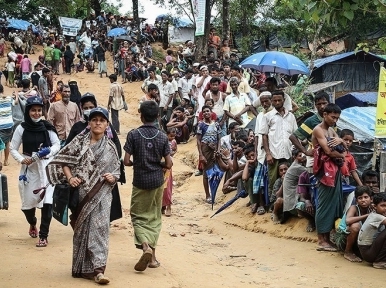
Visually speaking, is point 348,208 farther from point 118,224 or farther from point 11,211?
point 11,211

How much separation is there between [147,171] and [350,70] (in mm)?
18525

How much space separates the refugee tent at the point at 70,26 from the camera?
3466 centimetres

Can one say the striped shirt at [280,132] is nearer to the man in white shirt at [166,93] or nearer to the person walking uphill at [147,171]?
the person walking uphill at [147,171]

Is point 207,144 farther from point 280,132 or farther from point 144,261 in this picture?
point 144,261

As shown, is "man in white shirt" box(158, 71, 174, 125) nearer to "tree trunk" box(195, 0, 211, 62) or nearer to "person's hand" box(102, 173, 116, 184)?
"tree trunk" box(195, 0, 211, 62)

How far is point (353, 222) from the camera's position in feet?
24.8

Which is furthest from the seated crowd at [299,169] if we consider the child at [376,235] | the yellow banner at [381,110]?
the yellow banner at [381,110]

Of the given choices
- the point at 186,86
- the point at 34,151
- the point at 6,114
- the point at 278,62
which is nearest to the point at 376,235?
the point at 34,151

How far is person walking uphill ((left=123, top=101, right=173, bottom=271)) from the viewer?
660 centimetres

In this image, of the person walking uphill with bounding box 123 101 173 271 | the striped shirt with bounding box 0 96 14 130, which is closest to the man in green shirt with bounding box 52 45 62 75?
the striped shirt with bounding box 0 96 14 130

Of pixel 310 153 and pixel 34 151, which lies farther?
pixel 310 153

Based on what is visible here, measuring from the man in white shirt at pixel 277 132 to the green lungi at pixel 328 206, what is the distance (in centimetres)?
146

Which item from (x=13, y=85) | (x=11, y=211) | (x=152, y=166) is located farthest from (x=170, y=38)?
(x=152, y=166)

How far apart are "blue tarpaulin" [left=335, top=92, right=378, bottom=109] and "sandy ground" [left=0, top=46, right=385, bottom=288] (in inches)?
429
